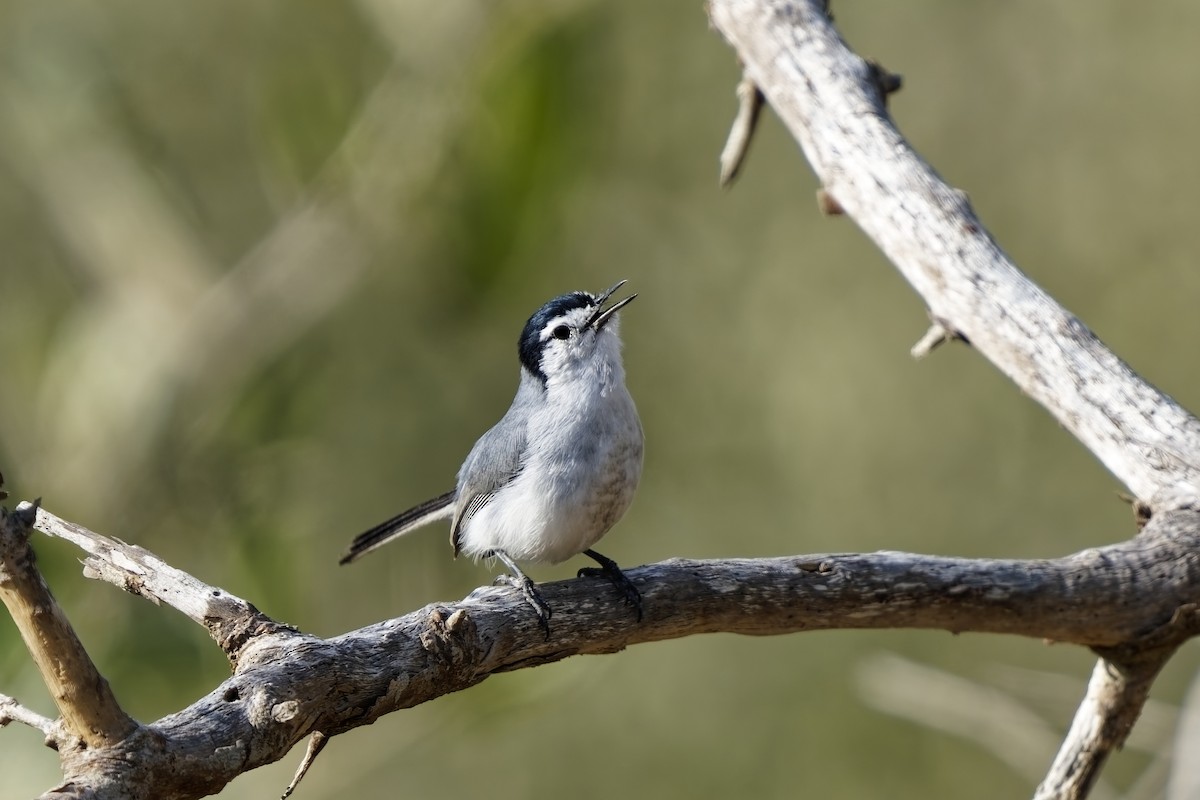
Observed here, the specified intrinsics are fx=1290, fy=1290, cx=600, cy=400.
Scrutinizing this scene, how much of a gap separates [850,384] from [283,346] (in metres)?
3.29

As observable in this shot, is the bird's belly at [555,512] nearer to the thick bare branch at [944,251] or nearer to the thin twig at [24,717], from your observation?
the thick bare branch at [944,251]

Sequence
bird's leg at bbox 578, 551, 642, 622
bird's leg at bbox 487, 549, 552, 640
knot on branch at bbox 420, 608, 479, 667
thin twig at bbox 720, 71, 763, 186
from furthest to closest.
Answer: thin twig at bbox 720, 71, 763, 186 < bird's leg at bbox 578, 551, 642, 622 < bird's leg at bbox 487, 549, 552, 640 < knot on branch at bbox 420, 608, 479, 667

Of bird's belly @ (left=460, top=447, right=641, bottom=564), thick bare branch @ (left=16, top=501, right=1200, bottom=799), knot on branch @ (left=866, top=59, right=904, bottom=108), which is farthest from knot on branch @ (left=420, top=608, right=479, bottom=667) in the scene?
knot on branch @ (left=866, top=59, right=904, bottom=108)

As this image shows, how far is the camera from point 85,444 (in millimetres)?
2953

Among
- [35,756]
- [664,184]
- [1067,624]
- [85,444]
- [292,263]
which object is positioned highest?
[664,184]

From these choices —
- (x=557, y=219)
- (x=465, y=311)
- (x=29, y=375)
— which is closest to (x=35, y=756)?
(x=29, y=375)

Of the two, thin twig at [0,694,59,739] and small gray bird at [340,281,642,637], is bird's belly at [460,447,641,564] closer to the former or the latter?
small gray bird at [340,281,642,637]

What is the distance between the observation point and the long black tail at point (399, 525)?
280 centimetres

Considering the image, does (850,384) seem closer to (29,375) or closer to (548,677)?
(548,677)

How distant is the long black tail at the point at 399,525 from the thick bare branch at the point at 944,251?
1156mm

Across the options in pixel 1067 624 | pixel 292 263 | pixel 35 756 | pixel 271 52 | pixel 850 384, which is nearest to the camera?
pixel 1067 624

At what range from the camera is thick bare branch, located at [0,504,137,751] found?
1288 millimetres

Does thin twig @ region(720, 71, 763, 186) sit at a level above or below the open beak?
above

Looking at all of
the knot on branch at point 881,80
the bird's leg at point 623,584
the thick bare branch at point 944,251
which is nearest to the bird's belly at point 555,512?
the bird's leg at point 623,584
